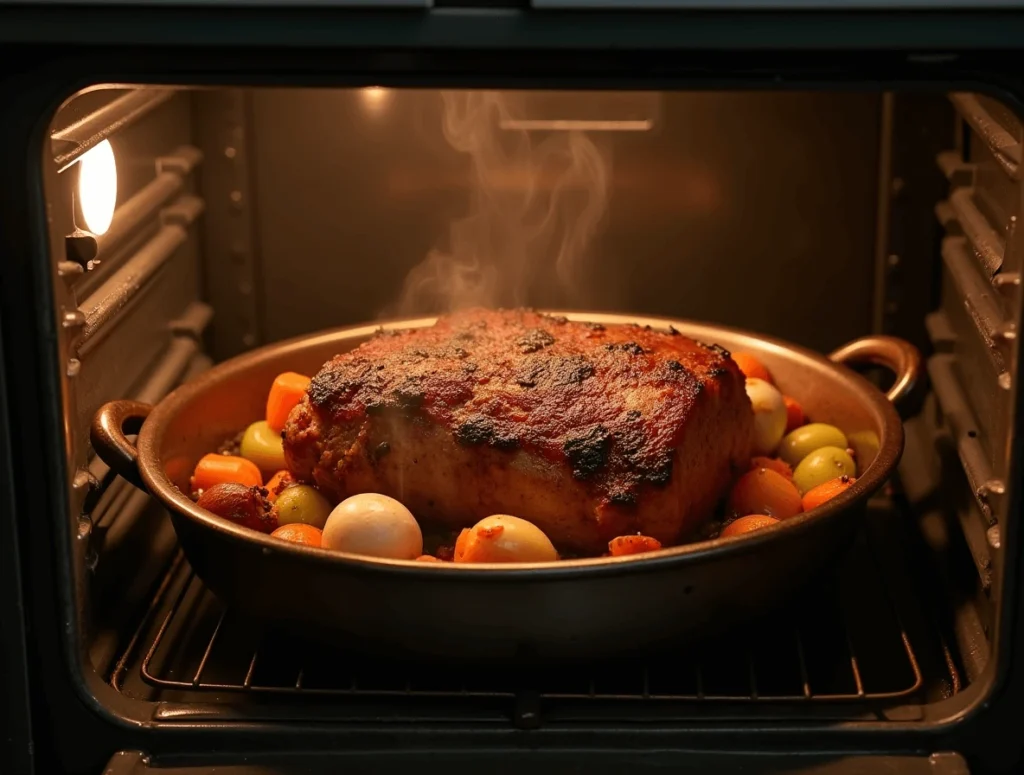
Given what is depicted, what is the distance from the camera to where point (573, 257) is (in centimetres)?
190

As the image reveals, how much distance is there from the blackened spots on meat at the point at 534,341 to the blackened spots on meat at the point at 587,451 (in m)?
0.20

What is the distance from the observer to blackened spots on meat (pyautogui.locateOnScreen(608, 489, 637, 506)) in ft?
4.33

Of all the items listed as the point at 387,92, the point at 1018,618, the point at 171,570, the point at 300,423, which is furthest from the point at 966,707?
the point at 387,92

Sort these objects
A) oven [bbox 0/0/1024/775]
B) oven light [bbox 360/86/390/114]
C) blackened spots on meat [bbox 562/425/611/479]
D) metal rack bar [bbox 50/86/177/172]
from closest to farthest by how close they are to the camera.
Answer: oven [bbox 0/0/1024/775], metal rack bar [bbox 50/86/177/172], blackened spots on meat [bbox 562/425/611/479], oven light [bbox 360/86/390/114]

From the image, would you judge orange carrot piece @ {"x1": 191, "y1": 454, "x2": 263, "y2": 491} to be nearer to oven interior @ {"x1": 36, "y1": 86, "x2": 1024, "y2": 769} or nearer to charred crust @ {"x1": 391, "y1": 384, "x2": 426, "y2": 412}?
oven interior @ {"x1": 36, "y1": 86, "x2": 1024, "y2": 769}

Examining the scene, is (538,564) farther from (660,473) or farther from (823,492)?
(823,492)

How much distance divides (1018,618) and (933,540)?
44 cm

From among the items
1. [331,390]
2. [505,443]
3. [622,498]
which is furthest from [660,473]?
[331,390]

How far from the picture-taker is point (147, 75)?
1098 mm

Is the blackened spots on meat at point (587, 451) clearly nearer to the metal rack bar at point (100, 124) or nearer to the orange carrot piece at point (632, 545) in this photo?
the orange carrot piece at point (632, 545)

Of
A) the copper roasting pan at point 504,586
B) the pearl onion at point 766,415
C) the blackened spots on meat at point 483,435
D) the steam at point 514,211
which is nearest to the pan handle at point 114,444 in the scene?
the copper roasting pan at point 504,586

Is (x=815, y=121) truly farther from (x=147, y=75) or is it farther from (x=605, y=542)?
(x=147, y=75)

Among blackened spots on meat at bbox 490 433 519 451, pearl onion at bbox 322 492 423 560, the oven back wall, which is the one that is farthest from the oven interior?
blackened spots on meat at bbox 490 433 519 451

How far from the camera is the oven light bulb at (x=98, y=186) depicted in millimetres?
1392
